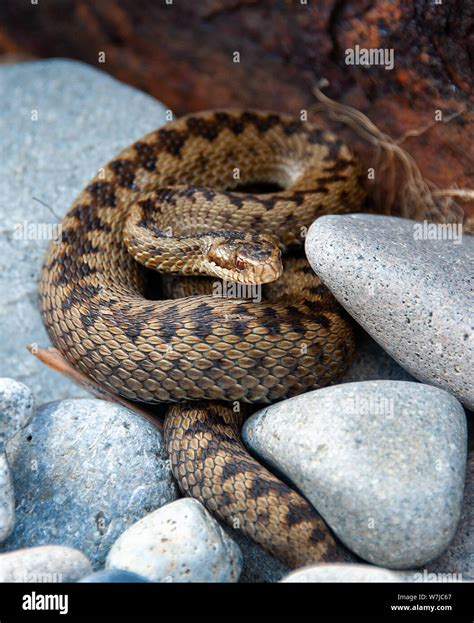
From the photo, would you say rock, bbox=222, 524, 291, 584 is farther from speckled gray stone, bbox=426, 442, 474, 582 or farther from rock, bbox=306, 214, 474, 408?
rock, bbox=306, 214, 474, 408

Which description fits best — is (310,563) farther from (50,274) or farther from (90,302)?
(50,274)

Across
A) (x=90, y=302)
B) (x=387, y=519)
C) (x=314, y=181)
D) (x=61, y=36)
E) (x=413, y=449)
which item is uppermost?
(x=61, y=36)

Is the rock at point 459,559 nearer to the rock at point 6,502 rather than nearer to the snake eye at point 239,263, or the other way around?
the snake eye at point 239,263

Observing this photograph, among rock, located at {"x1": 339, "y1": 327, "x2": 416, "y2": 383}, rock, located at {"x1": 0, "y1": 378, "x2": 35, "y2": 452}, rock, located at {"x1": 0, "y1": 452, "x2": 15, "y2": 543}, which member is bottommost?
rock, located at {"x1": 0, "y1": 452, "x2": 15, "y2": 543}

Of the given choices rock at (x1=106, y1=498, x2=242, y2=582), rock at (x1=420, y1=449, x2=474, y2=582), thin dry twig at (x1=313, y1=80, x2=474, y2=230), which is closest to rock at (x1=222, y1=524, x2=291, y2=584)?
rock at (x1=106, y1=498, x2=242, y2=582)

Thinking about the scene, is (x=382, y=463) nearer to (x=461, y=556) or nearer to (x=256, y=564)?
(x=461, y=556)
